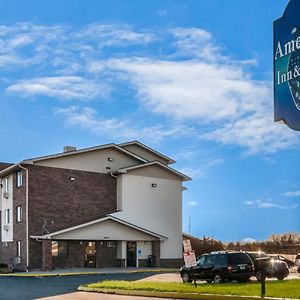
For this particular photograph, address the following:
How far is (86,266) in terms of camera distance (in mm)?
45656

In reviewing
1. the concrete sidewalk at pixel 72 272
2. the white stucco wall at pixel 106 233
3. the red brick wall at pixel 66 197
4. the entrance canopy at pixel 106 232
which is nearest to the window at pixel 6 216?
the red brick wall at pixel 66 197

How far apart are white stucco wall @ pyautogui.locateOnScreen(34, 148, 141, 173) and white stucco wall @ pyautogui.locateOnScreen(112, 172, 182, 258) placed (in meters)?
1.51

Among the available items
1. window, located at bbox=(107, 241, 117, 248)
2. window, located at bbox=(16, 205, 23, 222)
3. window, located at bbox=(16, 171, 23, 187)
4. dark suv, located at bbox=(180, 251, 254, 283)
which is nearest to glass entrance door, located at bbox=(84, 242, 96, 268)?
window, located at bbox=(107, 241, 117, 248)

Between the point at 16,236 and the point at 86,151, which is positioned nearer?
the point at 16,236

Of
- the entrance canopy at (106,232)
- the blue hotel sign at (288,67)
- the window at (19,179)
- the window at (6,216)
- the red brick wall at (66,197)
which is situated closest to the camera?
the blue hotel sign at (288,67)

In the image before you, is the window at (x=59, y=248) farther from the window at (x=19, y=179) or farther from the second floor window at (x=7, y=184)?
the second floor window at (x=7, y=184)

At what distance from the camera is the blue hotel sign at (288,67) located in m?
20.6

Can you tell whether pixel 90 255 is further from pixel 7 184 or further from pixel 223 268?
pixel 223 268

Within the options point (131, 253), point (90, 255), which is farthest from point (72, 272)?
point (131, 253)

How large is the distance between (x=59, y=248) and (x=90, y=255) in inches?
112

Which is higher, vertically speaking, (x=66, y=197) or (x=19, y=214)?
(x=66, y=197)

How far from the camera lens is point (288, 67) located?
68.6 ft

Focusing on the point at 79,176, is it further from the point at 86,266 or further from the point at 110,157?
the point at 86,266

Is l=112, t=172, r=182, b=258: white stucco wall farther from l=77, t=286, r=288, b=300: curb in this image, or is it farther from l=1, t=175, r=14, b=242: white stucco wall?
l=77, t=286, r=288, b=300: curb
